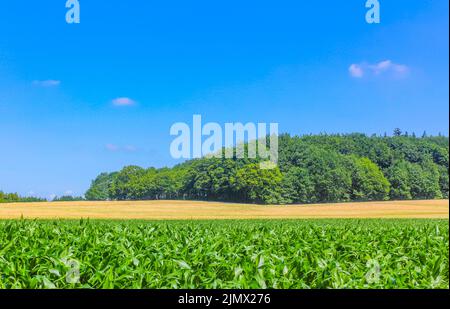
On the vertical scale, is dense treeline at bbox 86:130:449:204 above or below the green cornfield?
above

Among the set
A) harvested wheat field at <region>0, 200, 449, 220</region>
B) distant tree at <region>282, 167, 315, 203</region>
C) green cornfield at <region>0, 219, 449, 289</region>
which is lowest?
harvested wheat field at <region>0, 200, 449, 220</region>

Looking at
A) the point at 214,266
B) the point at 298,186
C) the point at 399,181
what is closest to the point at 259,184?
the point at 298,186

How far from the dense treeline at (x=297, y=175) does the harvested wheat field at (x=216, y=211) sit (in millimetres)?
822

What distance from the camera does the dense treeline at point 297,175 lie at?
102ft

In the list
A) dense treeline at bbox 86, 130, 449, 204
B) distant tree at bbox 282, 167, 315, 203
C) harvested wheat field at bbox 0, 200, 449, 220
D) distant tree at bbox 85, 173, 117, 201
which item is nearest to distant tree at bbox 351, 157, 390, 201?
dense treeline at bbox 86, 130, 449, 204

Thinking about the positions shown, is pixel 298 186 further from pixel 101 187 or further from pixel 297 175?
pixel 101 187

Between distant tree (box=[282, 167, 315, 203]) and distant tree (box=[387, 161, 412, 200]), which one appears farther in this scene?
distant tree (box=[387, 161, 412, 200])

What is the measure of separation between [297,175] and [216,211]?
628 centimetres

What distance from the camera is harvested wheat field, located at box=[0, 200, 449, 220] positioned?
98.6 feet

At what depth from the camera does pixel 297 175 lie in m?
33.3

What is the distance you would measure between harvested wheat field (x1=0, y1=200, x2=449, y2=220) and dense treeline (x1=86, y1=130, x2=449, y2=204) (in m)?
0.82

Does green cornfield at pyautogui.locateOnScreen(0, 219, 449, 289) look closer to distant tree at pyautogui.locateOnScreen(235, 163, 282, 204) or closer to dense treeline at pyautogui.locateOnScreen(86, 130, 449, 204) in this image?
dense treeline at pyautogui.locateOnScreen(86, 130, 449, 204)

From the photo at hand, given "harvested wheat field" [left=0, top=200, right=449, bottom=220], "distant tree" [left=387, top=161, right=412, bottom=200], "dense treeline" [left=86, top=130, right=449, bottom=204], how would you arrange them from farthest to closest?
"distant tree" [left=387, top=161, right=412, bottom=200], "dense treeline" [left=86, top=130, right=449, bottom=204], "harvested wheat field" [left=0, top=200, right=449, bottom=220]
